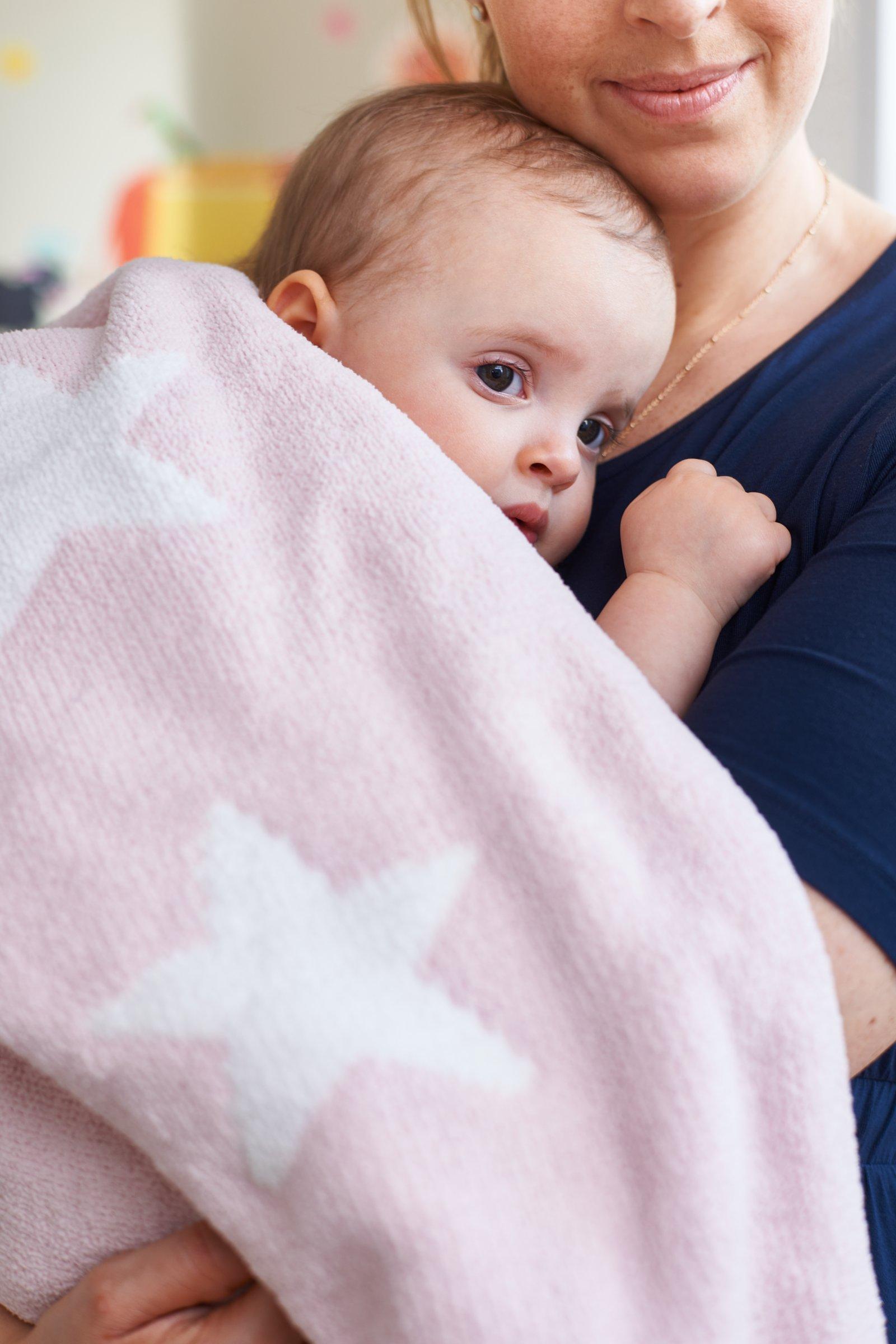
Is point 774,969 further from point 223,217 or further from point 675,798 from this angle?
point 223,217

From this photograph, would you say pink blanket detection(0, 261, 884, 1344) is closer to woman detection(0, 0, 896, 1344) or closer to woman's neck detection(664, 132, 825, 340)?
woman detection(0, 0, 896, 1344)

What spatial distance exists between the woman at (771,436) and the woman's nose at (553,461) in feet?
0.26

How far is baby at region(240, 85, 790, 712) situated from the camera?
90 cm

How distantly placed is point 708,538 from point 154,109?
9.44ft

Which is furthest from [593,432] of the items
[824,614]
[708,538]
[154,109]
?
[154,109]

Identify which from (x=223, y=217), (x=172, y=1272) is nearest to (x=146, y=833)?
(x=172, y=1272)

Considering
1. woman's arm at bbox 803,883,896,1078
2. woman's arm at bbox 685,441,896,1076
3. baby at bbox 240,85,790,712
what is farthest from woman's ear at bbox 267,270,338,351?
woman's arm at bbox 803,883,896,1078

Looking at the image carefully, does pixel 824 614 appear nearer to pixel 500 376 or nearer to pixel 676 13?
pixel 500 376

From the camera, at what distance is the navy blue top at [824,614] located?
0.63 metres

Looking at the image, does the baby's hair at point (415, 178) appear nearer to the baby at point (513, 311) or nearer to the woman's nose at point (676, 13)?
the baby at point (513, 311)

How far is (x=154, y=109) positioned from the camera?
3.16 metres

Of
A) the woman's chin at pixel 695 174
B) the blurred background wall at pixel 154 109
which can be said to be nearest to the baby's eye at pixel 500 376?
the woman's chin at pixel 695 174

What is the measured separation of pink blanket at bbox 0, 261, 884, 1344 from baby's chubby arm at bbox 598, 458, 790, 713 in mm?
146

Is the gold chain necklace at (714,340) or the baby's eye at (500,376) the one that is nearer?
the baby's eye at (500,376)
